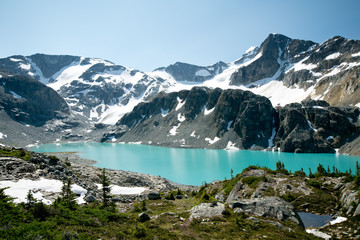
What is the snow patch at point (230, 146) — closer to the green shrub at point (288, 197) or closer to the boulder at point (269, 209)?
the green shrub at point (288, 197)

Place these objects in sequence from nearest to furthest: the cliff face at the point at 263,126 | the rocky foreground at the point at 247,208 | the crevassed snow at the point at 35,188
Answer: the rocky foreground at the point at 247,208 < the crevassed snow at the point at 35,188 < the cliff face at the point at 263,126

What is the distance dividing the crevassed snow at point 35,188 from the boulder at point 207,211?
1262 centimetres

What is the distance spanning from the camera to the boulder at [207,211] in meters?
17.8

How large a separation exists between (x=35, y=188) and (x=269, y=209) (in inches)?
916

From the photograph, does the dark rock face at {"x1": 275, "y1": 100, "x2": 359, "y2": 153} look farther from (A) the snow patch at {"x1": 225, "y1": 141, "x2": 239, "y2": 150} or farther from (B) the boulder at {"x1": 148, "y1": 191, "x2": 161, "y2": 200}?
(B) the boulder at {"x1": 148, "y1": 191, "x2": 161, "y2": 200}

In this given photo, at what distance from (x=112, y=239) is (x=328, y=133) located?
15056 centimetres

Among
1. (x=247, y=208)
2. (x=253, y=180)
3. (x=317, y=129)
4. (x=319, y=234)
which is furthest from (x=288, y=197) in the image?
(x=317, y=129)

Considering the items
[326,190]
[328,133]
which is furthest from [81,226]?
[328,133]

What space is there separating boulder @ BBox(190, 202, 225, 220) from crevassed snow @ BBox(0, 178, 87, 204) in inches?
497

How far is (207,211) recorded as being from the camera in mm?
18422

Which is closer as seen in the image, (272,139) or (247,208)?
(247,208)

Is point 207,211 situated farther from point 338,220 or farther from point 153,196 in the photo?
point 338,220

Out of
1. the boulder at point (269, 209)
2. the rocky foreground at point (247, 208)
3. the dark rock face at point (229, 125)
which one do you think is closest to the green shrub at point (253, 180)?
the rocky foreground at point (247, 208)

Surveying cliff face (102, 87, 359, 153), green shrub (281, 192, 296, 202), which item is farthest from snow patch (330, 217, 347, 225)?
cliff face (102, 87, 359, 153)
